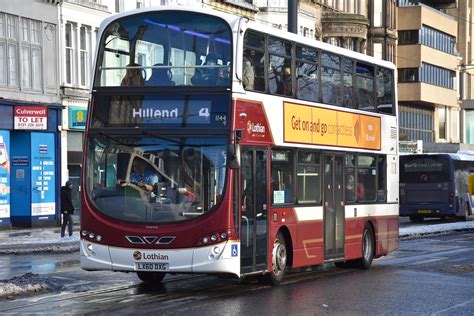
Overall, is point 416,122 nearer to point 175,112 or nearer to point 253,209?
point 253,209

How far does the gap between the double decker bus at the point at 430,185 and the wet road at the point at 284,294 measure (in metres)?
23.3

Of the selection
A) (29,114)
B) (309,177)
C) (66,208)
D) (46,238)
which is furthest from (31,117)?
(309,177)

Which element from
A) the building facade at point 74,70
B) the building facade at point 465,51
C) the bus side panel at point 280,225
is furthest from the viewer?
the building facade at point 465,51

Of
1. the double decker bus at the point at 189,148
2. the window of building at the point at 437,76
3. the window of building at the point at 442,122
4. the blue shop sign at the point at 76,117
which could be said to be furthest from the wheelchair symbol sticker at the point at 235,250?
the window of building at the point at 442,122

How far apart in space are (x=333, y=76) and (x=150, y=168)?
5166 mm

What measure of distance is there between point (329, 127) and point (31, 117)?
19057 millimetres

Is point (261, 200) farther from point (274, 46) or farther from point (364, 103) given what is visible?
point (364, 103)

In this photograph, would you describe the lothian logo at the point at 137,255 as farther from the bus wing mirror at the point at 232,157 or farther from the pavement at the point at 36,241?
the pavement at the point at 36,241

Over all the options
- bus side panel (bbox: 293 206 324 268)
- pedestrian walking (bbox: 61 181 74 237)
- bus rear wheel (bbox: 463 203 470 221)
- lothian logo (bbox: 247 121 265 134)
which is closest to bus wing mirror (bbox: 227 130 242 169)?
lothian logo (bbox: 247 121 265 134)

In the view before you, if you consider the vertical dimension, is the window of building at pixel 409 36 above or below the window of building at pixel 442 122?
above

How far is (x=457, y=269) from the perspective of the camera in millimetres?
20172

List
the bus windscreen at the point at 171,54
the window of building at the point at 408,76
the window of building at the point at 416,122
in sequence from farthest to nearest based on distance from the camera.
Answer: the window of building at the point at 416,122 → the window of building at the point at 408,76 → the bus windscreen at the point at 171,54

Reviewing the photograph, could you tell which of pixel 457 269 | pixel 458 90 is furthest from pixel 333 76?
pixel 458 90

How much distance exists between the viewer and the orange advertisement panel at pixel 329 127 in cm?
1731
